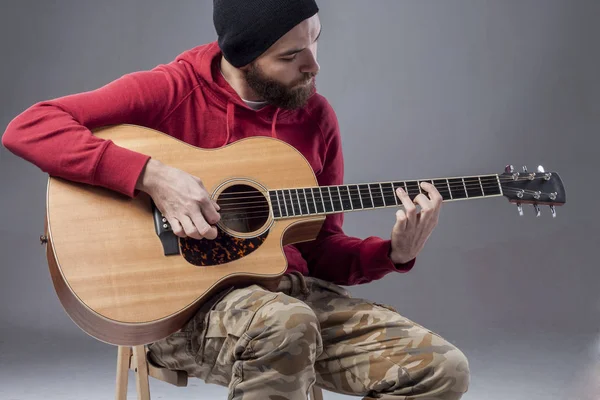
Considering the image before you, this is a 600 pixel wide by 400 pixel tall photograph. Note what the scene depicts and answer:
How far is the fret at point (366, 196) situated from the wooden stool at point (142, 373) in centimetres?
64

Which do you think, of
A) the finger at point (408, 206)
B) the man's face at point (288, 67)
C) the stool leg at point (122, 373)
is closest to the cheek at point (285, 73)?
the man's face at point (288, 67)

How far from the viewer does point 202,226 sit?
1.83m

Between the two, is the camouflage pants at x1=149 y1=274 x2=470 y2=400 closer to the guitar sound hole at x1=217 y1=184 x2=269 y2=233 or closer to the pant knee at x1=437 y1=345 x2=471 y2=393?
the pant knee at x1=437 y1=345 x2=471 y2=393

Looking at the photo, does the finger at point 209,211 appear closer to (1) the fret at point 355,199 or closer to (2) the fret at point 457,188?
(1) the fret at point 355,199

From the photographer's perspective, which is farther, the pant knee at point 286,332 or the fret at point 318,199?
the fret at point 318,199

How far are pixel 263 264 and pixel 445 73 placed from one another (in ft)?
9.13

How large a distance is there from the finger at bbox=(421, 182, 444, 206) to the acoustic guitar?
0.02 metres

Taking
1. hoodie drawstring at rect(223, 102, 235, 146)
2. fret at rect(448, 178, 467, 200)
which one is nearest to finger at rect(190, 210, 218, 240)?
hoodie drawstring at rect(223, 102, 235, 146)

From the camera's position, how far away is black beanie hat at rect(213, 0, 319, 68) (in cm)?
209

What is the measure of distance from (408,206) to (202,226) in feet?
1.78

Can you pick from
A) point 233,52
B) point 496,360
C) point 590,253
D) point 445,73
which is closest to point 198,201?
point 233,52

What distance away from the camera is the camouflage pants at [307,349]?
1.69 m

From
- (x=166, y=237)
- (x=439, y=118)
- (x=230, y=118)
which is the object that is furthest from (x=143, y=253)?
(x=439, y=118)

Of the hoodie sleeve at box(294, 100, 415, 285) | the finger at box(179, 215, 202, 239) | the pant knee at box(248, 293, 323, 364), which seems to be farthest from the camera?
the hoodie sleeve at box(294, 100, 415, 285)
